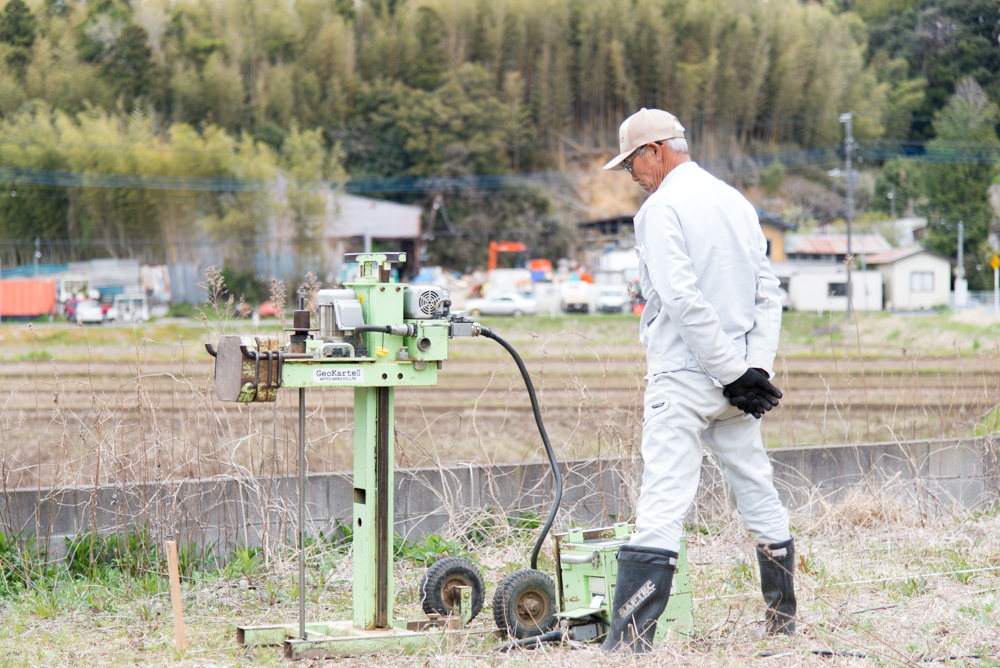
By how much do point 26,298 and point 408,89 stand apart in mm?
25924

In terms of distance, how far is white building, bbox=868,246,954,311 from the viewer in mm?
36688

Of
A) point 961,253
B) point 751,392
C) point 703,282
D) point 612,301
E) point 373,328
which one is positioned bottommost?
point 751,392

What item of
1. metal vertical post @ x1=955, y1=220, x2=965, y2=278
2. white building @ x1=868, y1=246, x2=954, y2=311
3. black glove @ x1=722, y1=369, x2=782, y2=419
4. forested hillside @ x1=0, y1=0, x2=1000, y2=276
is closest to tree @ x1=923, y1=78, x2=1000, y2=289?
metal vertical post @ x1=955, y1=220, x2=965, y2=278

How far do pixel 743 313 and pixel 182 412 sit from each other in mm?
2458

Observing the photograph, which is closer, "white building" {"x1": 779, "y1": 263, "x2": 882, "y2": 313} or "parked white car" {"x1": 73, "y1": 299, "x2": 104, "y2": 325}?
"parked white car" {"x1": 73, "y1": 299, "x2": 104, "y2": 325}

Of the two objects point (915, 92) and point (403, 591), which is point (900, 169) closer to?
point (915, 92)

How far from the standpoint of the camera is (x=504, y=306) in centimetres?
3297

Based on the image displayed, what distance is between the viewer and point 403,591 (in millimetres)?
3559

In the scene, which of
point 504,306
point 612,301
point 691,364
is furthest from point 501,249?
point 691,364

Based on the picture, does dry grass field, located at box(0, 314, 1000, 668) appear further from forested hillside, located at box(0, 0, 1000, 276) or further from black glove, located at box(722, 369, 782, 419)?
forested hillside, located at box(0, 0, 1000, 276)

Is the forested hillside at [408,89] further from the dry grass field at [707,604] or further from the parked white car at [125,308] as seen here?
the dry grass field at [707,604]

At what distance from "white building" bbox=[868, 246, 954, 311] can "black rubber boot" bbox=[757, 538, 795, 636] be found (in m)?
37.2

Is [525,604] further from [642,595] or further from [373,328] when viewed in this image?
[373,328]

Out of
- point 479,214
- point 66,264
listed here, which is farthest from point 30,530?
point 479,214
